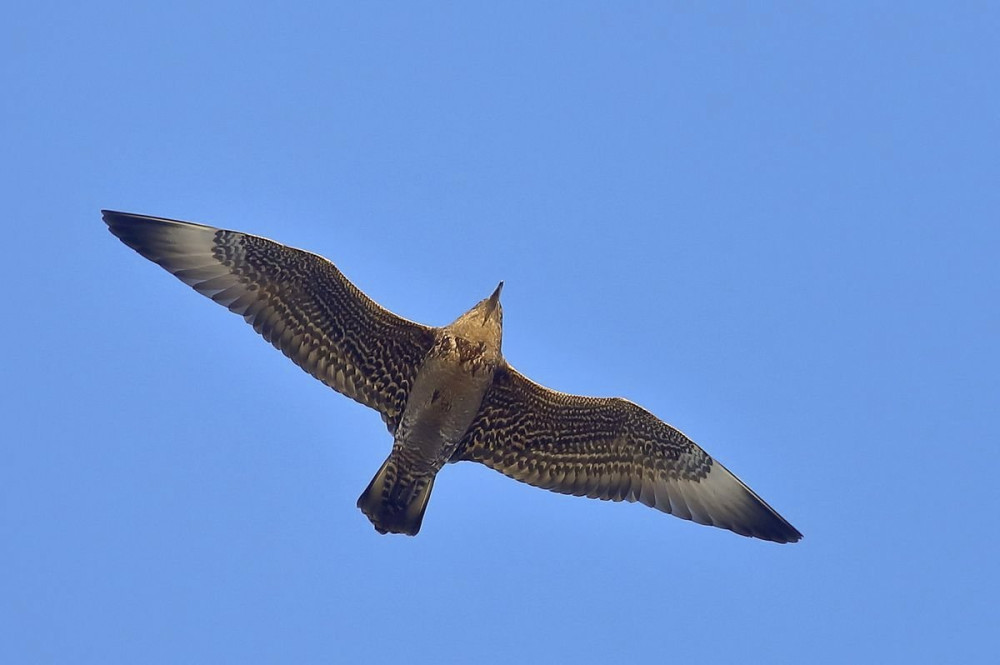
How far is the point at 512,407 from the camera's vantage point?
16953mm

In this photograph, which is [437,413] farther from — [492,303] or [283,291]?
[283,291]

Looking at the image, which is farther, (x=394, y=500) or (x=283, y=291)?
(x=394, y=500)

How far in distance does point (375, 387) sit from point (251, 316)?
1537 millimetres

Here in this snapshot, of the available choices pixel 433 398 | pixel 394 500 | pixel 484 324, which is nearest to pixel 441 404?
pixel 433 398

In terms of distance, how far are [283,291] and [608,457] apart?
4017mm

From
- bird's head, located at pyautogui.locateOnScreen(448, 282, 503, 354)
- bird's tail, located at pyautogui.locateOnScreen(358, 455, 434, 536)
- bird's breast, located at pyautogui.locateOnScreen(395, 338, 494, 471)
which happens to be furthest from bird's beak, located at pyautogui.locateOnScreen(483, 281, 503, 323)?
bird's tail, located at pyautogui.locateOnScreen(358, 455, 434, 536)

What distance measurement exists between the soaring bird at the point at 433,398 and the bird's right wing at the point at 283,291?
0.01 m

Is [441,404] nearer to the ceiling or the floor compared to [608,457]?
nearer to the floor

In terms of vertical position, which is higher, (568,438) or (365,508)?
(568,438)

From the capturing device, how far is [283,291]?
54.4ft

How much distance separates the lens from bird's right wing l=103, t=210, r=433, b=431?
1647 cm

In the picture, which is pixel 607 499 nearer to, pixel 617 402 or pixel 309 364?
pixel 617 402

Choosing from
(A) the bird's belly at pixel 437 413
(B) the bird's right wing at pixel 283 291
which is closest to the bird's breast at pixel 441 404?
(A) the bird's belly at pixel 437 413

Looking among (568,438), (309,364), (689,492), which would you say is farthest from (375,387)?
(689,492)
